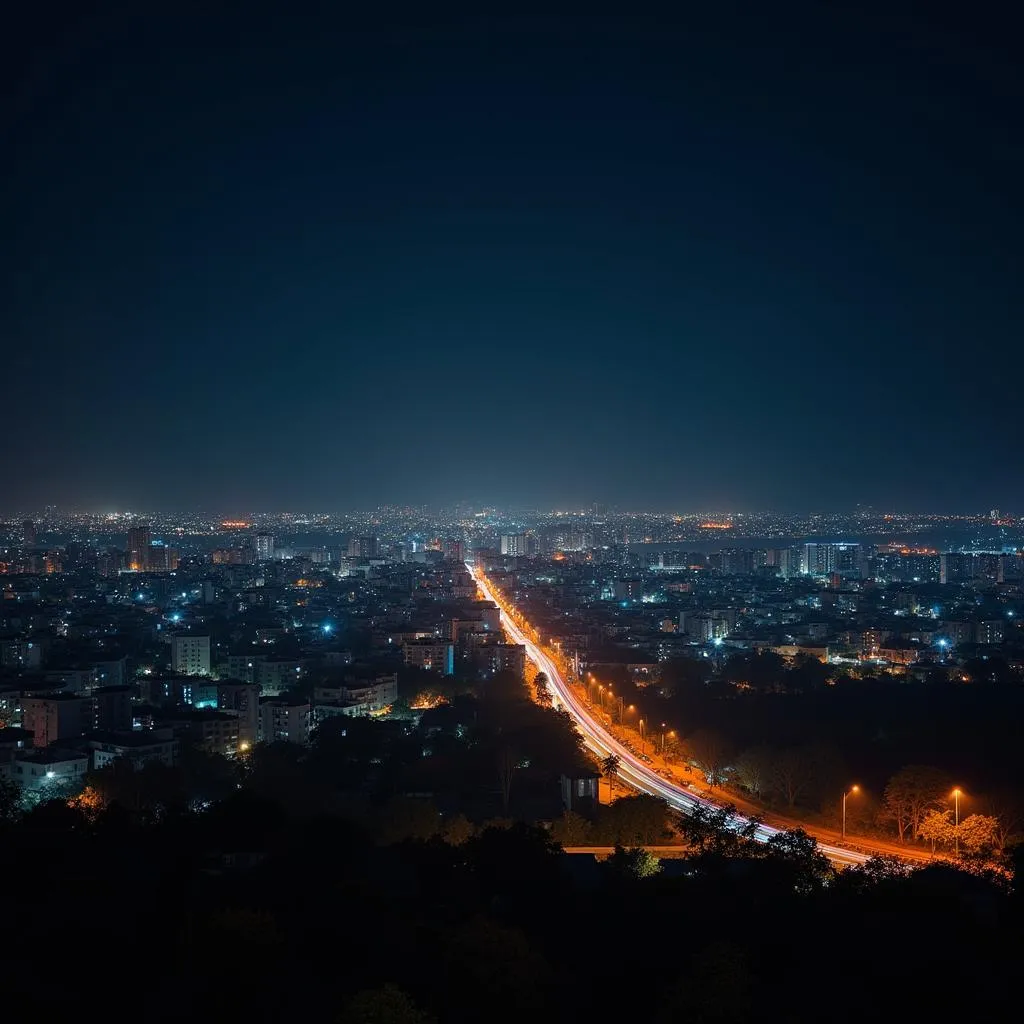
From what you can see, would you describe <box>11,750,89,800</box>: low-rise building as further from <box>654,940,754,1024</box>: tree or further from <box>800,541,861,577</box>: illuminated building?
<box>800,541,861,577</box>: illuminated building

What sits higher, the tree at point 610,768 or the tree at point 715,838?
the tree at point 715,838

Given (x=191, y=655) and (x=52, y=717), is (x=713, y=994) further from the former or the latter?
(x=191, y=655)

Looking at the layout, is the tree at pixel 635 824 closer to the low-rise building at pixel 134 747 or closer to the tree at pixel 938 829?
the tree at pixel 938 829

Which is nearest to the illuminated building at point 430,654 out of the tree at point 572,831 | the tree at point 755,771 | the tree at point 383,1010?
the tree at point 755,771

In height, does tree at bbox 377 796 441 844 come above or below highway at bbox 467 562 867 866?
above

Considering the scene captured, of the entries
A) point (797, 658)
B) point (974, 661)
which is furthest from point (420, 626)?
point (974, 661)

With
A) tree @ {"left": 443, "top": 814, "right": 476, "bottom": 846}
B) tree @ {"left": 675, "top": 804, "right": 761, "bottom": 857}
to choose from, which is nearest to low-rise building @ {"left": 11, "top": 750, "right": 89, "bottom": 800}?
tree @ {"left": 443, "top": 814, "right": 476, "bottom": 846}

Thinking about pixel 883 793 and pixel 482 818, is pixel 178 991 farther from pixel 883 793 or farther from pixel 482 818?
pixel 883 793
